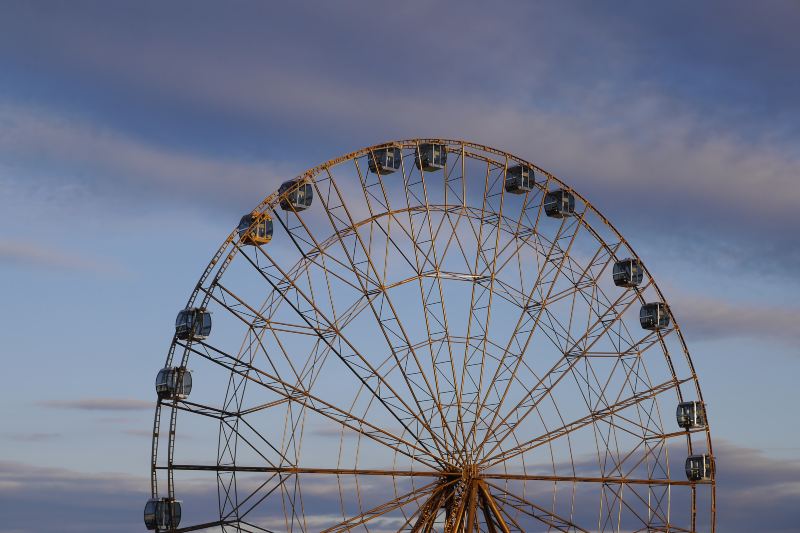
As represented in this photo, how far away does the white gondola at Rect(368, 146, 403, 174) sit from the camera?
59.2 m

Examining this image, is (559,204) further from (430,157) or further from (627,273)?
(430,157)

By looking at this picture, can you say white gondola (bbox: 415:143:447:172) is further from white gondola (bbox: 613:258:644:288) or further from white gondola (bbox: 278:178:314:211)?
white gondola (bbox: 613:258:644:288)

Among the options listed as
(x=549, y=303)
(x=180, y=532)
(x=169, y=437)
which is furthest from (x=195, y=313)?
(x=549, y=303)

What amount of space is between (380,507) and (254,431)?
19.3 ft

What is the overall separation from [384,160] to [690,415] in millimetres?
19164

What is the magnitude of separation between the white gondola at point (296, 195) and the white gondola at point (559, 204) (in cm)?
1268

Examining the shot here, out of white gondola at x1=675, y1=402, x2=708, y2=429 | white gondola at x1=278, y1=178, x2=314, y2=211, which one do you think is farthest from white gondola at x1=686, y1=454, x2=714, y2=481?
white gondola at x1=278, y1=178, x2=314, y2=211

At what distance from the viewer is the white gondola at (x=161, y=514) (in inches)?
2126

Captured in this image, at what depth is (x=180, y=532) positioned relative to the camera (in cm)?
5475

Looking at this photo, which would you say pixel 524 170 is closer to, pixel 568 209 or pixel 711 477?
pixel 568 209

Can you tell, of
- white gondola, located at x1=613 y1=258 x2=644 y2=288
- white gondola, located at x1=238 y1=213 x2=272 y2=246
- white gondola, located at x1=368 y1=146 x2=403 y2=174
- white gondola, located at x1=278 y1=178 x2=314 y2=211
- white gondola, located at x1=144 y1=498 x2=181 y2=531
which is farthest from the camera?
white gondola, located at x1=613 y1=258 x2=644 y2=288

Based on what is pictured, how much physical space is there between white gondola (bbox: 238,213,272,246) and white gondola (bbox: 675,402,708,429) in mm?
21668

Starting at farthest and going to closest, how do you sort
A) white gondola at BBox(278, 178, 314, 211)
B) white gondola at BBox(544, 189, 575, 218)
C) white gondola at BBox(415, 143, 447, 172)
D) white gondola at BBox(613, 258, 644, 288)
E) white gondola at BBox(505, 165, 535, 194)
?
white gondola at BBox(613, 258, 644, 288), white gondola at BBox(544, 189, 575, 218), white gondola at BBox(505, 165, 535, 194), white gondola at BBox(415, 143, 447, 172), white gondola at BBox(278, 178, 314, 211)

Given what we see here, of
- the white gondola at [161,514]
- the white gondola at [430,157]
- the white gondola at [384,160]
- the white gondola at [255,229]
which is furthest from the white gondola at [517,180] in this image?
the white gondola at [161,514]
